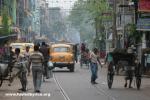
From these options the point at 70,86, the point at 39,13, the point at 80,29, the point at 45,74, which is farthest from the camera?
the point at 39,13

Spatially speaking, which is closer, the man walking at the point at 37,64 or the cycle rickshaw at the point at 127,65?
the man walking at the point at 37,64

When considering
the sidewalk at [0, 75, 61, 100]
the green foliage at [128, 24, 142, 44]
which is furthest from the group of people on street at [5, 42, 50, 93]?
the green foliage at [128, 24, 142, 44]

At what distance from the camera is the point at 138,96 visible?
22.8 meters

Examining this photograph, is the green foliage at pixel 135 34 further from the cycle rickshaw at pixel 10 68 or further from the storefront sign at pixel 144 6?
the cycle rickshaw at pixel 10 68

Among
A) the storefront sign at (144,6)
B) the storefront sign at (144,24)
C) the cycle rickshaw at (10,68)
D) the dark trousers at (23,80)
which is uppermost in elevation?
the storefront sign at (144,6)

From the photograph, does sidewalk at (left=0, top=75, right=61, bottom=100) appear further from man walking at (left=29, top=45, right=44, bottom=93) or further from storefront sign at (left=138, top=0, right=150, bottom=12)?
storefront sign at (left=138, top=0, right=150, bottom=12)

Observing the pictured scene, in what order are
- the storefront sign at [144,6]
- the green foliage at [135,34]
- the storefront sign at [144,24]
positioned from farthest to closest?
the green foliage at [135,34] < the storefront sign at [144,24] < the storefront sign at [144,6]

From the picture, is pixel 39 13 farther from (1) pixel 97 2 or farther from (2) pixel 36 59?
(2) pixel 36 59

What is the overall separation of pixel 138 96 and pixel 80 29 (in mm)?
131554

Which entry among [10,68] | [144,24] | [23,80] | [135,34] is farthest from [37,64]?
[135,34]

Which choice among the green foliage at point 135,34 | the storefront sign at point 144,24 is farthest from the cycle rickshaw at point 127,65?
the green foliage at point 135,34

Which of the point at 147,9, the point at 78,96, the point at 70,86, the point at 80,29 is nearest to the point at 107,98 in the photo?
the point at 78,96

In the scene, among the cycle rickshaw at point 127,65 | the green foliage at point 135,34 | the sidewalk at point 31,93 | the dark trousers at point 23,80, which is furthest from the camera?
the green foliage at point 135,34

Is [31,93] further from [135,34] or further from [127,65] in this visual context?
[135,34]
